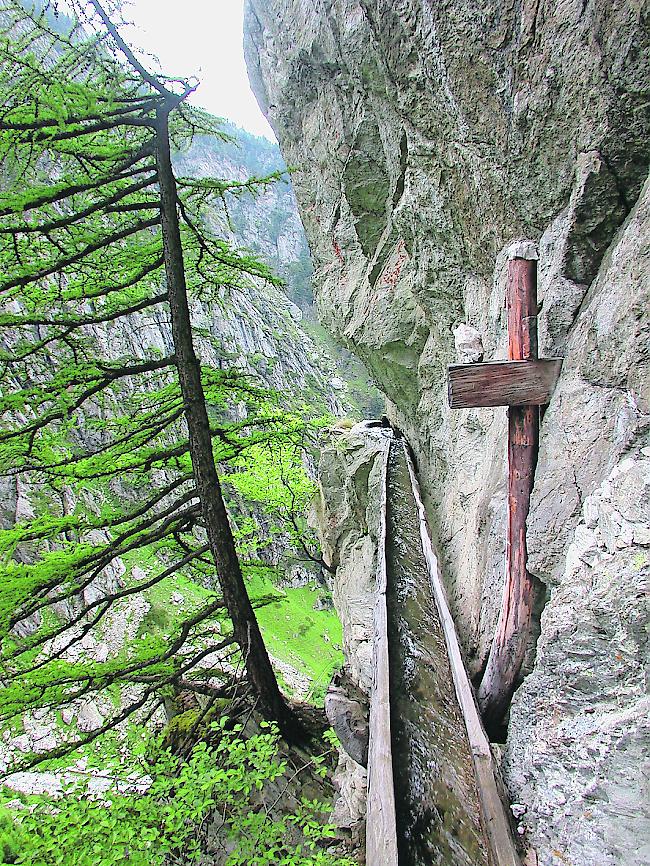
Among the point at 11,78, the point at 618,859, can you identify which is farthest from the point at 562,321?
the point at 11,78

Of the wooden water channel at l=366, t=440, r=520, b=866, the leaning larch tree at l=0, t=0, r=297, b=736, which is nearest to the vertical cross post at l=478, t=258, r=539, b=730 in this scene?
the wooden water channel at l=366, t=440, r=520, b=866

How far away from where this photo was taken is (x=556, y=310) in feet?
10.0

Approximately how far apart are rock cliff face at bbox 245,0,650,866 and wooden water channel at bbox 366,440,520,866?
251 mm

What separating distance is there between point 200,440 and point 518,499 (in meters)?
2.95

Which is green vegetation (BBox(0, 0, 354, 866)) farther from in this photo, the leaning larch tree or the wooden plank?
the wooden plank

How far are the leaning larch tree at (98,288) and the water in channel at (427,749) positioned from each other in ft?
5.21

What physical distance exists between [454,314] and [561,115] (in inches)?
142

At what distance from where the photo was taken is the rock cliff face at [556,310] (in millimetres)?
1966

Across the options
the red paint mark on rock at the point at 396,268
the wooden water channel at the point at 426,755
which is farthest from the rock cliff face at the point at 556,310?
the red paint mark on rock at the point at 396,268

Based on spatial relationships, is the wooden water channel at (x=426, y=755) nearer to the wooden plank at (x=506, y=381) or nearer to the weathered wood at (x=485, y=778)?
the weathered wood at (x=485, y=778)

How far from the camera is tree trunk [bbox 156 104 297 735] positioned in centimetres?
446

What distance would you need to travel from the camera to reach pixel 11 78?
3.37 meters

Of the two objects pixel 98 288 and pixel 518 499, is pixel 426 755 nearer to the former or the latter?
pixel 518 499

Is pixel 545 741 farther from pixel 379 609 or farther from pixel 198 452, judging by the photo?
pixel 198 452
